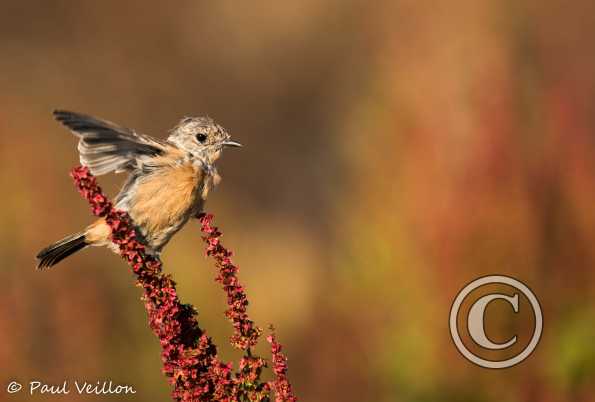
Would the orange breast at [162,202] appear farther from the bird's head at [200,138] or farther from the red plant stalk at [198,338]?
the red plant stalk at [198,338]

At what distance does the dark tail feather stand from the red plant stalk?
1104 millimetres

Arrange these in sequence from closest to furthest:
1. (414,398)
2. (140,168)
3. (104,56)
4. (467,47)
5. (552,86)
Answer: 1. (140,168)
2. (414,398)
3. (552,86)
4. (467,47)
5. (104,56)

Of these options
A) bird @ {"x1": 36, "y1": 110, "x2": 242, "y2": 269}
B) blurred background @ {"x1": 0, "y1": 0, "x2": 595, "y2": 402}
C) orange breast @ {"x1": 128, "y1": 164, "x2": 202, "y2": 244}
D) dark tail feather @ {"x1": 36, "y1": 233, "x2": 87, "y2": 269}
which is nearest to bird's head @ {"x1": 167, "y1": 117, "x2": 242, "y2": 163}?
bird @ {"x1": 36, "y1": 110, "x2": 242, "y2": 269}

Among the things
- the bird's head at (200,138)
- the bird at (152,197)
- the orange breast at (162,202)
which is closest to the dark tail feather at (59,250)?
the bird at (152,197)

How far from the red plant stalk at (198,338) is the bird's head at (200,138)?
5.07 feet

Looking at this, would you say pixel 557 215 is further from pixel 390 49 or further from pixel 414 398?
pixel 390 49

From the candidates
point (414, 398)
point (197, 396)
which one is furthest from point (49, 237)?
point (197, 396)

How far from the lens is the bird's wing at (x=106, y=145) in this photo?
3.99m

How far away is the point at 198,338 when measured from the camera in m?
3.93

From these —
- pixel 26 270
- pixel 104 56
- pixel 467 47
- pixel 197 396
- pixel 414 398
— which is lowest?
pixel 197 396

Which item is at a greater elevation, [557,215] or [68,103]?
[68,103]

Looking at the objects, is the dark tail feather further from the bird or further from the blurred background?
the blurred background

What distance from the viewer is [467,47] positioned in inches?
315

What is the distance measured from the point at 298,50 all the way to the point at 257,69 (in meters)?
0.70
